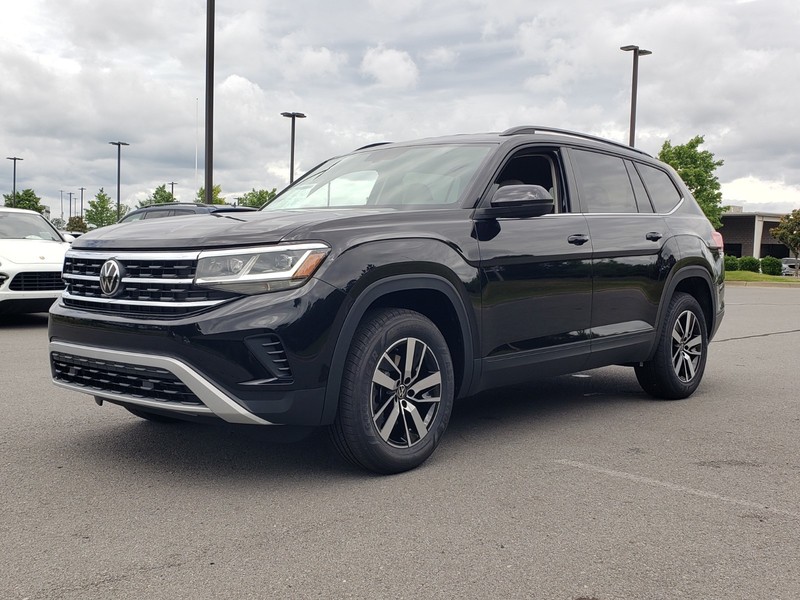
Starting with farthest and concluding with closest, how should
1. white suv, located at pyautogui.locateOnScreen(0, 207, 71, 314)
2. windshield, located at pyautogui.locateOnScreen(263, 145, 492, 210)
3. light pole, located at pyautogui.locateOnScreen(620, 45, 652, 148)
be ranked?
light pole, located at pyautogui.locateOnScreen(620, 45, 652, 148)
white suv, located at pyautogui.locateOnScreen(0, 207, 71, 314)
windshield, located at pyautogui.locateOnScreen(263, 145, 492, 210)

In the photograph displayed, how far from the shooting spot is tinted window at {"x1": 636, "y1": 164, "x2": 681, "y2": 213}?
6.53m

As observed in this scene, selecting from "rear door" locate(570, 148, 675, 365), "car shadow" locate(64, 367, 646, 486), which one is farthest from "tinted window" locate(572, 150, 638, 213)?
"car shadow" locate(64, 367, 646, 486)

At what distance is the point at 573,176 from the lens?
573 centimetres

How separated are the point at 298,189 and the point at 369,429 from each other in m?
2.29

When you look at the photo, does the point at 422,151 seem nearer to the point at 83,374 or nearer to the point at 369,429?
the point at 369,429

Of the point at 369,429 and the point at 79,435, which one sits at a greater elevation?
the point at 369,429

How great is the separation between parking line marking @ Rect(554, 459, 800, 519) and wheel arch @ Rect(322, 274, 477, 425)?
0.72 meters

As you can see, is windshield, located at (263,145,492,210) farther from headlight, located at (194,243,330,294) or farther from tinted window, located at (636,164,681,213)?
tinted window, located at (636,164,681,213)

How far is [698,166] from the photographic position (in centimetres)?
4819

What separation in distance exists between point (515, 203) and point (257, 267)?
1.52 meters

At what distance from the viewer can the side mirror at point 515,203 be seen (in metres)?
4.73

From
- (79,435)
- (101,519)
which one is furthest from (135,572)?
(79,435)

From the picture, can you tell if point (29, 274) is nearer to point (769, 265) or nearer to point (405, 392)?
point (405, 392)

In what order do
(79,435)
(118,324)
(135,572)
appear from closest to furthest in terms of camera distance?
(135,572)
(118,324)
(79,435)
